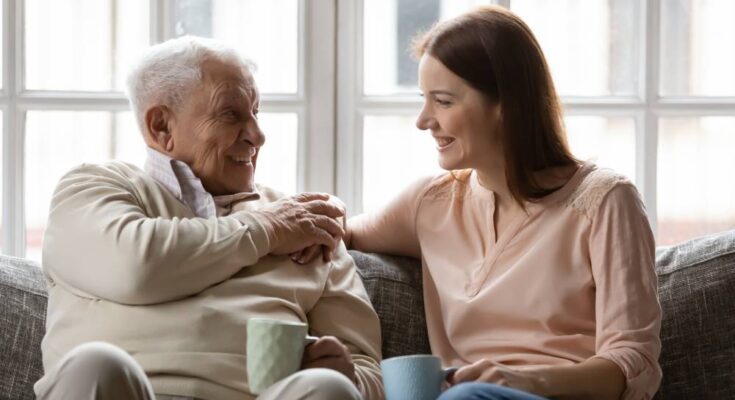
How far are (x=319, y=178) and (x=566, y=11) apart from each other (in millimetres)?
799

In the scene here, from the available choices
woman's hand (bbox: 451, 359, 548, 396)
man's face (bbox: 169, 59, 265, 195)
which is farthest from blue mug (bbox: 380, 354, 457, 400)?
man's face (bbox: 169, 59, 265, 195)

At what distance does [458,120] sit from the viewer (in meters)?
2.44

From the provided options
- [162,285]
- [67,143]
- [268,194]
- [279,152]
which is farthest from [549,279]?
[67,143]

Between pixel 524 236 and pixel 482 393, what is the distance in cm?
59

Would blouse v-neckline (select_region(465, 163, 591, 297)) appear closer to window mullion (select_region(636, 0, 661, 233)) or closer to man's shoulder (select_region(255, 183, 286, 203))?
man's shoulder (select_region(255, 183, 286, 203))

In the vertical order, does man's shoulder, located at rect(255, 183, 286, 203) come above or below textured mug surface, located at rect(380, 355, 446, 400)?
above

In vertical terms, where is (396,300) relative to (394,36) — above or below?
below

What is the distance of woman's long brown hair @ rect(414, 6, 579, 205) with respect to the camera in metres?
2.43

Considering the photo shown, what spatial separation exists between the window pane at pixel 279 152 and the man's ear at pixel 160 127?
2.08 feet

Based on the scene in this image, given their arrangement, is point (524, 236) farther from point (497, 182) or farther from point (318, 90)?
point (318, 90)

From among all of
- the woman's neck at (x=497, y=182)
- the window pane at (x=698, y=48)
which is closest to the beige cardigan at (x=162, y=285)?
the woman's neck at (x=497, y=182)

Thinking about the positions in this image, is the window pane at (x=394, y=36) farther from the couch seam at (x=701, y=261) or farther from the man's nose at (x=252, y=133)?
the couch seam at (x=701, y=261)

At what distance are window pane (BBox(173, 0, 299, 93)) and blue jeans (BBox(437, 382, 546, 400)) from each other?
135 cm

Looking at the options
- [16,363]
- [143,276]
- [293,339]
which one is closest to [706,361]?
[293,339]
